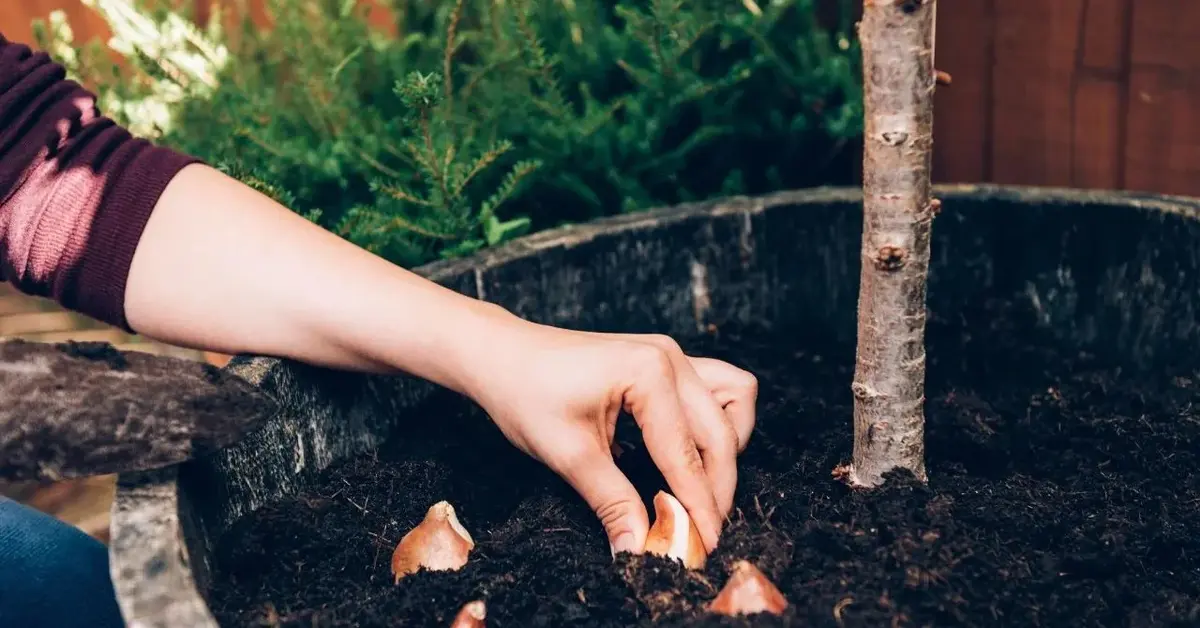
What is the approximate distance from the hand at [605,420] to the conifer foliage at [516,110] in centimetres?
53

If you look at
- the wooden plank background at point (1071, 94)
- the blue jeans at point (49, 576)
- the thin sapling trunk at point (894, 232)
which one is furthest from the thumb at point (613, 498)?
the wooden plank background at point (1071, 94)

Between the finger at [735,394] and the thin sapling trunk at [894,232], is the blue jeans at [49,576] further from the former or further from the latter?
the thin sapling trunk at [894,232]

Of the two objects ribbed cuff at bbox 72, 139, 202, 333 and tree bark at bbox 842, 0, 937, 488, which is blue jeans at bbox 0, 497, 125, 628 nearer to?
ribbed cuff at bbox 72, 139, 202, 333

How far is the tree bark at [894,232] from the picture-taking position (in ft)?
2.92

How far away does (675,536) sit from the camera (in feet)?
3.19

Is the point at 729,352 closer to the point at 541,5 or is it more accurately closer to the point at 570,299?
the point at 570,299

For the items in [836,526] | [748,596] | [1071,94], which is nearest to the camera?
[748,596]

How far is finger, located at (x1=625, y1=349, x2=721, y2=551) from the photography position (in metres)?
1.02

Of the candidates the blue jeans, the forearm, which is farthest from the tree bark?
the blue jeans

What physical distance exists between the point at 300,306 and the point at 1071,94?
1.24 meters

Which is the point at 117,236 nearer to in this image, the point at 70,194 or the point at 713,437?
the point at 70,194

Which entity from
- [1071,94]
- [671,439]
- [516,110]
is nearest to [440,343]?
[671,439]

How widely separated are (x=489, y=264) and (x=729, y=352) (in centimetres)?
36

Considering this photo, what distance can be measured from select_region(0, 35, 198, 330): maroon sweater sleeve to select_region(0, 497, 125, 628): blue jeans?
0.29 metres
